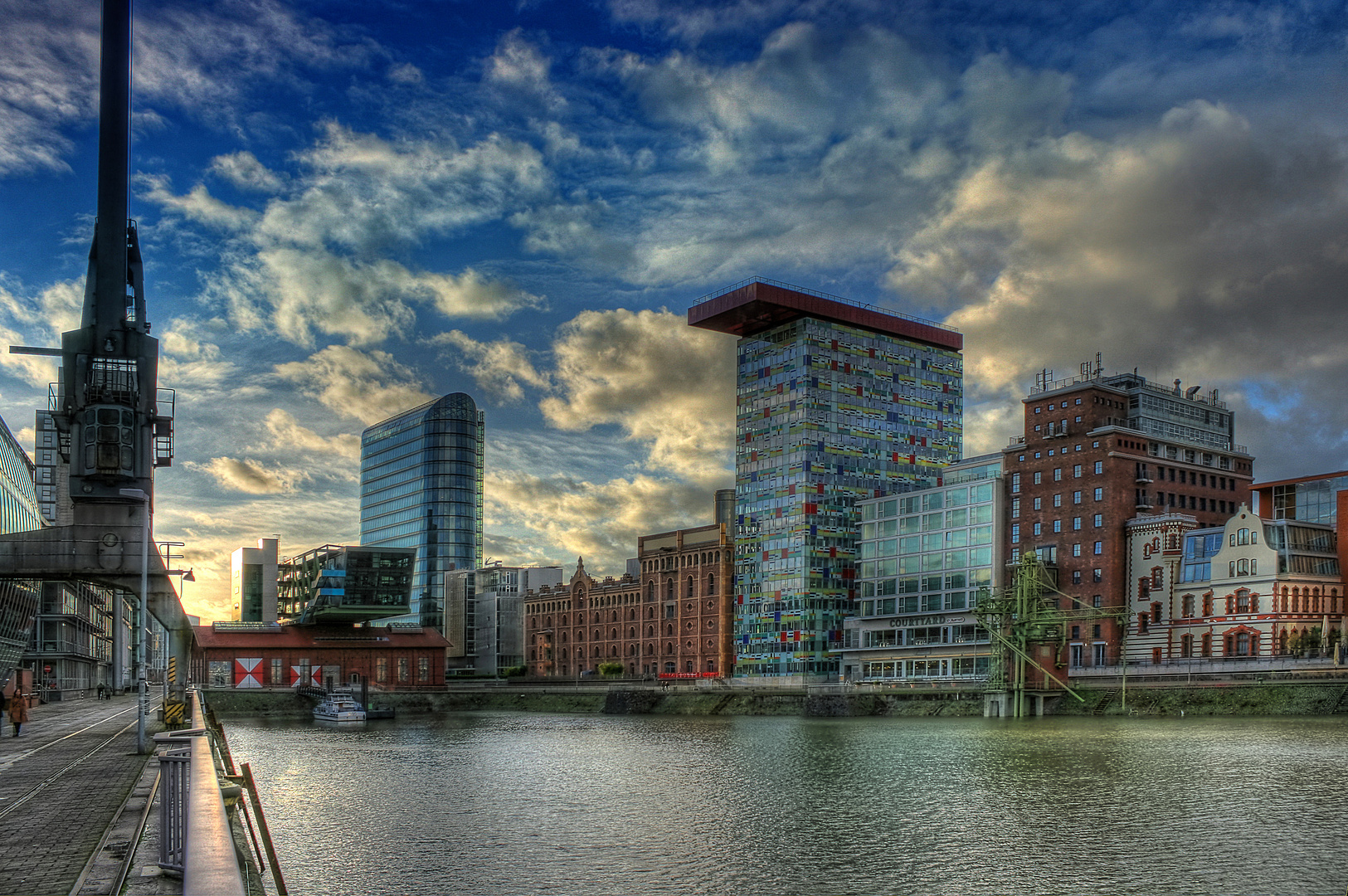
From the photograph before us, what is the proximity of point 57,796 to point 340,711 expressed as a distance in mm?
92816

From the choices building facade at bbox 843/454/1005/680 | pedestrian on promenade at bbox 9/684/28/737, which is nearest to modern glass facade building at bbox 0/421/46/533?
pedestrian on promenade at bbox 9/684/28/737

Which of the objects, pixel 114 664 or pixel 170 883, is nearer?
pixel 170 883

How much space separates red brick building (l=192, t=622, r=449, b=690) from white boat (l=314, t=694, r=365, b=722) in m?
37.1

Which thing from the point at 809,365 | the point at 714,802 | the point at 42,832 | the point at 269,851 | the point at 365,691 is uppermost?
the point at 809,365

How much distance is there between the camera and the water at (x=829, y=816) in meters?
30.1

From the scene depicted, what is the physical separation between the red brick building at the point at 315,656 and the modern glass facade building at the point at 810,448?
4919 cm

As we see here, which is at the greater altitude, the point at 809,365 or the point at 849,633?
the point at 809,365

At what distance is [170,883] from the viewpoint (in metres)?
15.5

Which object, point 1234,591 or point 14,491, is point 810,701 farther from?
point 14,491

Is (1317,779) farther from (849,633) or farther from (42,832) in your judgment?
(849,633)

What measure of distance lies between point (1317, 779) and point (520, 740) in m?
54.2

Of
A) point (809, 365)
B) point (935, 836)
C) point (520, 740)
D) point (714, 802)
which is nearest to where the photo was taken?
point (935, 836)

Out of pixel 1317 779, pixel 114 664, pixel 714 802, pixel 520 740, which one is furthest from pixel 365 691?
pixel 1317 779

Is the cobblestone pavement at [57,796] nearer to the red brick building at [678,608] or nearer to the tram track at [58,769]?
the tram track at [58,769]
